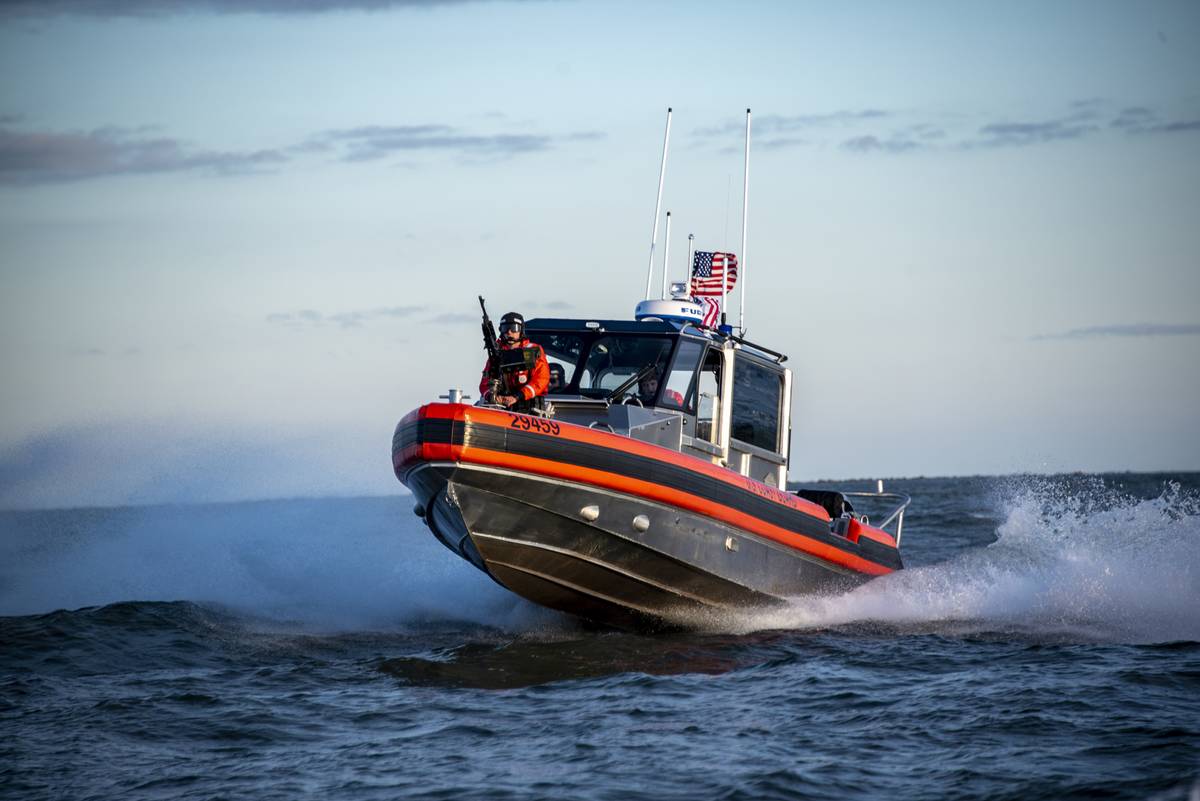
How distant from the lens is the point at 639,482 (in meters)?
9.45

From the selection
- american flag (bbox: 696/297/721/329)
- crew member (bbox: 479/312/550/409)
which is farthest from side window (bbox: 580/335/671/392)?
american flag (bbox: 696/297/721/329)

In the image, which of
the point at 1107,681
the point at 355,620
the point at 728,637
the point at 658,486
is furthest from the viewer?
the point at 355,620

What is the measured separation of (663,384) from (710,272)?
86.9 inches

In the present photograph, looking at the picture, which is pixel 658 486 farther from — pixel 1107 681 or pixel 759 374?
pixel 1107 681

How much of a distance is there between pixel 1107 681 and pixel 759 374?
428 cm

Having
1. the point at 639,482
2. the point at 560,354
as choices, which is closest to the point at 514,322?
the point at 560,354

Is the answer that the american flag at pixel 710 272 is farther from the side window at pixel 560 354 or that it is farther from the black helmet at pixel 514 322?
the black helmet at pixel 514 322

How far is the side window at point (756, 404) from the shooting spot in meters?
11.1

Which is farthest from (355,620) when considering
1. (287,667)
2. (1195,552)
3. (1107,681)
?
(1195,552)

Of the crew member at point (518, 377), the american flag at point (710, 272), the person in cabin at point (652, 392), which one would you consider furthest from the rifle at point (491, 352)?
the american flag at point (710, 272)

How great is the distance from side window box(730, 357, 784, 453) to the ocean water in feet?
5.20

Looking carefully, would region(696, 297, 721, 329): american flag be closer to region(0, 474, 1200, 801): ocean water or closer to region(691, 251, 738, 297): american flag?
region(691, 251, 738, 297): american flag

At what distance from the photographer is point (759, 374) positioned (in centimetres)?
1146

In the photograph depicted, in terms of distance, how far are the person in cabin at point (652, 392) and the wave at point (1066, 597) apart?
1977 mm
